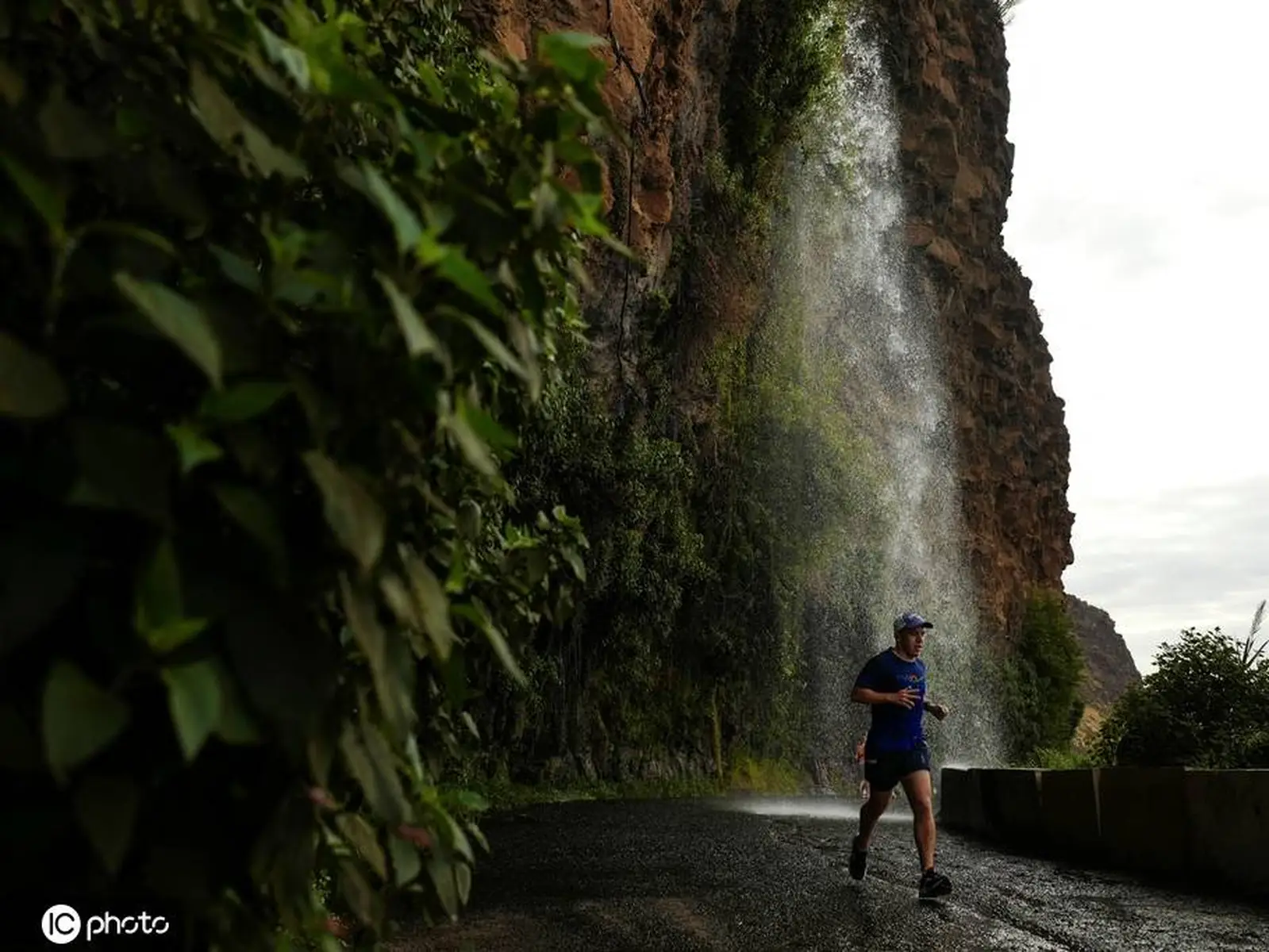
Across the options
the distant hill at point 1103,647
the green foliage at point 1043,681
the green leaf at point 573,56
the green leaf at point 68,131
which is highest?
the distant hill at point 1103,647

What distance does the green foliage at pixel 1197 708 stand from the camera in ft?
34.8

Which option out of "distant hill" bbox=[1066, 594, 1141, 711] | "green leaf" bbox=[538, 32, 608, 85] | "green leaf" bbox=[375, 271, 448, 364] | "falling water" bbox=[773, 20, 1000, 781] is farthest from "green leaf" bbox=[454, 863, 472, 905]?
"distant hill" bbox=[1066, 594, 1141, 711]

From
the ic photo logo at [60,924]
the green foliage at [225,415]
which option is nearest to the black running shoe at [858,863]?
the green foliage at [225,415]

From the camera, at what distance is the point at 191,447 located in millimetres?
1126

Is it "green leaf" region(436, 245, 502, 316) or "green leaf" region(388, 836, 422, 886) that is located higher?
"green leaf" region(436, 245, 502, 316)

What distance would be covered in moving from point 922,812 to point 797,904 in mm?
1100

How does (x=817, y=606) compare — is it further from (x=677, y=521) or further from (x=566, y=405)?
(x=566, y=405)

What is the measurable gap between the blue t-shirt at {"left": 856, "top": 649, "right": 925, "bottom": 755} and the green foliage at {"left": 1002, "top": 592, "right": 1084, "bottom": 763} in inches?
1198

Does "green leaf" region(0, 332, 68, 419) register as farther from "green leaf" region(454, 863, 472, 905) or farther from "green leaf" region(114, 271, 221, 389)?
"green leaf" region(454, 863, 472, 905)

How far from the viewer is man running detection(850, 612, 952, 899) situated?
299 inches

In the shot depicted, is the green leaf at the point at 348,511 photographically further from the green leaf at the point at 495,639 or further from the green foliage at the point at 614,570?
the green foliage at the point at 614,570

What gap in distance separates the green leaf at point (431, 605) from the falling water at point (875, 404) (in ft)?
89.7

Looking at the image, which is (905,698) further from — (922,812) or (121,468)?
(121,468)

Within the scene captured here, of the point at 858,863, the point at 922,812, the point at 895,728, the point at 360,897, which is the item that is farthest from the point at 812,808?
the point at 360,897
